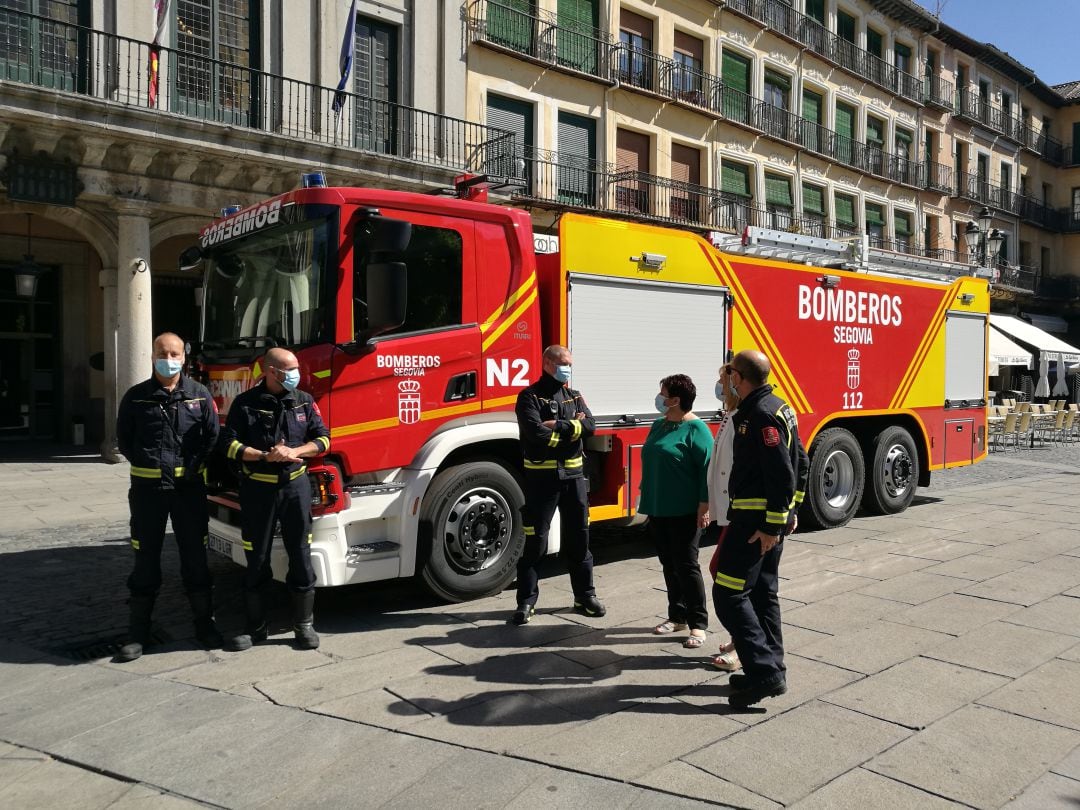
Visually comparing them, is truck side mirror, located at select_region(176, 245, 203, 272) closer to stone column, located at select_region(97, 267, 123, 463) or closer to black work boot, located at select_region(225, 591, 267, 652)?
black work boot, located at select_region(225, 591, 267, 652)

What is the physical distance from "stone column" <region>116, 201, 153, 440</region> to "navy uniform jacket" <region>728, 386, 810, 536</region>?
39.2 feet

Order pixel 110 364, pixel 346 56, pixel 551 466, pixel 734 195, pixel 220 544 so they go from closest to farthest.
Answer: pixel 551 466 < pixel 220 544 < pixel 110 364 < pixel 346 56 < pixel 734 195

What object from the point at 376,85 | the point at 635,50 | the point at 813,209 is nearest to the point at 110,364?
the point at 376,85

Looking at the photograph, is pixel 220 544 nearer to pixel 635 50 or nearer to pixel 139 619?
pixel 139 619

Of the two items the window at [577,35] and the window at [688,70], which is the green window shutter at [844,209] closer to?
the window at [688,70]

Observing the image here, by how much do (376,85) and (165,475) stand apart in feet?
44.9

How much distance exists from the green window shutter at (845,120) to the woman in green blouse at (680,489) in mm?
26988

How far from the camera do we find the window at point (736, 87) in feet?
81.7

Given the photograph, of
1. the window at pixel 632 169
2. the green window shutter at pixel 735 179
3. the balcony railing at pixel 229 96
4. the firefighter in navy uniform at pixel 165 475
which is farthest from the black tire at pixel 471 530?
the green window shutter at pixel 735 179

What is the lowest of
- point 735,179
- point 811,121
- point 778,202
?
point 778,202

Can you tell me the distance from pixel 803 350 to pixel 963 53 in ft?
108

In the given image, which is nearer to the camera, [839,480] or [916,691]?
[916,691]

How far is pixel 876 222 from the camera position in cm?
3102

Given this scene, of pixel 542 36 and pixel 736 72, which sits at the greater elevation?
pixel 736 72
